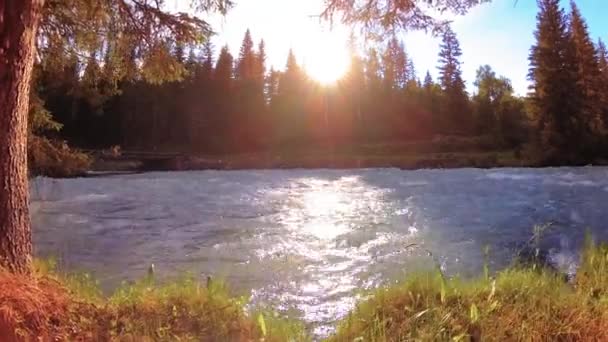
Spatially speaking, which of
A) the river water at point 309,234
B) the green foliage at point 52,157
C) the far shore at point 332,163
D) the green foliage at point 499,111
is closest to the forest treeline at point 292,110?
the green foliage at point 499,111

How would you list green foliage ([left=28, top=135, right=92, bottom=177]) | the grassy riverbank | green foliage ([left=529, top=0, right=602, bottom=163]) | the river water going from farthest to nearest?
green foliage ([left=529, top=0, right=602, bottom=163]) → green foliage ([left=28, top=135, right=92, bottom=177]) → the river water → the grassy riverbank

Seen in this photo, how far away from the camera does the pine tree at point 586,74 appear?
43.4 m

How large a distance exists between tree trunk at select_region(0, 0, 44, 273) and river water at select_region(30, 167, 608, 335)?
10.2 feet

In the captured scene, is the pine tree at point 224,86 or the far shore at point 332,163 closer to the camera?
the far shore at point 332,163

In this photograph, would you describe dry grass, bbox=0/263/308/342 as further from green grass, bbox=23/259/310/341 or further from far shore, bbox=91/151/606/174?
far shore, bbox=91/151/606/174

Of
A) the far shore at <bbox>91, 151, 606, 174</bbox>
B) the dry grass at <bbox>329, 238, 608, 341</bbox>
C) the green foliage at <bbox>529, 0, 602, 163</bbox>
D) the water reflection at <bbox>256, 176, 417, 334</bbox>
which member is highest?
the green foliage at <bbox>529, 0, 602, 163</bbox>

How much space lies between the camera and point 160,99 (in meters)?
71.2

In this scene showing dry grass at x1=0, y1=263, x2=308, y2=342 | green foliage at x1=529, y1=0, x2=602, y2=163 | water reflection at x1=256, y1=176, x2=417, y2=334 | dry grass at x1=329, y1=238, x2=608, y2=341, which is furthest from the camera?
green foliage at x1=529, y1=0, x2=602, y2=163

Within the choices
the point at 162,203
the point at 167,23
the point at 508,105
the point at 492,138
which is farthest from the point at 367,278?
the point at 508,105

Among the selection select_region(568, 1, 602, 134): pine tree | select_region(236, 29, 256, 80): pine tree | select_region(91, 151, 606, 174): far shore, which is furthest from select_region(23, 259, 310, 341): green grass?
select_region(236, 29, 256, 80): pine tree

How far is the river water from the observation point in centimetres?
748

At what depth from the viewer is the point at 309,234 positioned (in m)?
11.1

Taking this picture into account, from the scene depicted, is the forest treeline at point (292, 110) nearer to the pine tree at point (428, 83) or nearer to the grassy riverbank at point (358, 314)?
the pine tree at point (428, 83)

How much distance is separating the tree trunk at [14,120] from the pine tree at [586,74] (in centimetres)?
4611
